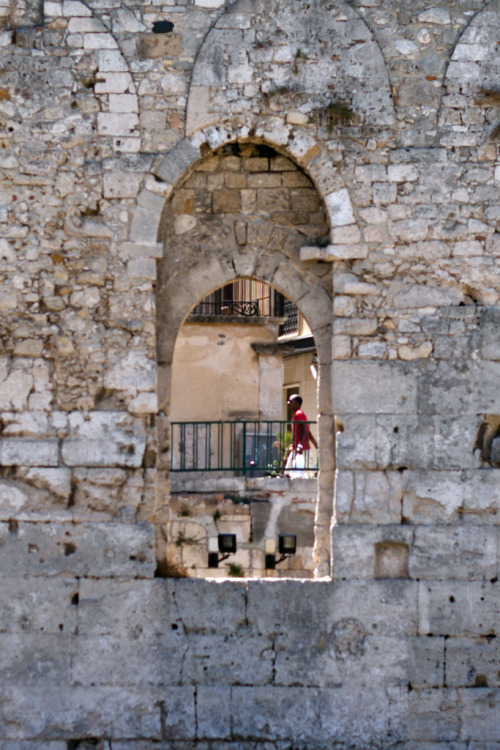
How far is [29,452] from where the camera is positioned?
5684mm

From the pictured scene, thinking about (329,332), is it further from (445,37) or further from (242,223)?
(445,37)

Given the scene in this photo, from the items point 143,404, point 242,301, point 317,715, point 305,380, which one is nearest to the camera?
point 317,715

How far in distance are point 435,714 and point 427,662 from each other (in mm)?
345

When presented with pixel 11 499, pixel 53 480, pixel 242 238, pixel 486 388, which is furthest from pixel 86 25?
pixel 486 388

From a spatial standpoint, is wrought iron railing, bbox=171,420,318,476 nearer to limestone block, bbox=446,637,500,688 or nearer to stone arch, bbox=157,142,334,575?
stone arch, bbox=157,142,334,575

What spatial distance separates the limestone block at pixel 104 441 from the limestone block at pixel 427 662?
2.24m

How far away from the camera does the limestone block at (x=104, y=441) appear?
5668 mm

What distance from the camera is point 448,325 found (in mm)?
5723

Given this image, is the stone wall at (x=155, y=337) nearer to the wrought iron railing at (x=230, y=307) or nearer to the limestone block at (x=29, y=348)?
the limestone block at (x=29, y=348)

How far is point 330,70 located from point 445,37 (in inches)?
32.2

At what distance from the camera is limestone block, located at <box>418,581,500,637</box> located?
5605mm

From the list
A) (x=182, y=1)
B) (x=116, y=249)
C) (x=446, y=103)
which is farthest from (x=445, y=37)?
(x=116, y=249)

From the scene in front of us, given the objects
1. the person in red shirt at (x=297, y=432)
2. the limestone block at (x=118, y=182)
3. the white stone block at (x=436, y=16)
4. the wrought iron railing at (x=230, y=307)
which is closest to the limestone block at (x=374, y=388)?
the limestone block at (x=118, y=182)

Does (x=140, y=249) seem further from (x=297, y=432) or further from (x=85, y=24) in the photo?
(x=297, y=432)
